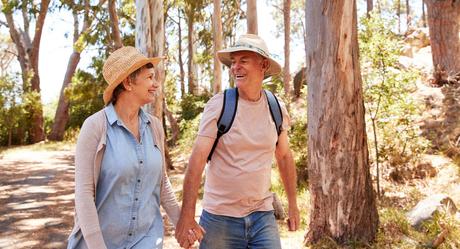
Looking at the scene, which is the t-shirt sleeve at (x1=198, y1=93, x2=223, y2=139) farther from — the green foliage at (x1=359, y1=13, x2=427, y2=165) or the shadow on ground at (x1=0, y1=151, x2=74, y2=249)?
the green foliage at (x1=359, y1=13, x2=427, y2=165)

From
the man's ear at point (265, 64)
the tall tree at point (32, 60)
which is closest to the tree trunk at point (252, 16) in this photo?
the man's ear at point (265, 64)

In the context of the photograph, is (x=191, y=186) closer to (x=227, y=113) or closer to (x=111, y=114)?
(x=227, y=113)

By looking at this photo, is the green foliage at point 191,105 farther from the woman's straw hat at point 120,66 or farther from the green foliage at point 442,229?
the woman's straw hat at point 120,66

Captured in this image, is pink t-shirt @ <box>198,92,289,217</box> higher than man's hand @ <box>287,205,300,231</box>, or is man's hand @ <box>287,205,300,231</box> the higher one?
pink t-shirt @ <box>198,92,289,217</box>

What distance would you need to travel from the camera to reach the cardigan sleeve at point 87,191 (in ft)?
7.00

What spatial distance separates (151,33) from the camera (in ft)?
32.8

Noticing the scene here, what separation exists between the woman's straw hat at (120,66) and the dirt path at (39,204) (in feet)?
12.3

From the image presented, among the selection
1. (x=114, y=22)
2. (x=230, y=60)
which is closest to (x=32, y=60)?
(x=114, y=22)

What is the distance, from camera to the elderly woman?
217 centimetres

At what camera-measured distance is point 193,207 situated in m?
2.56

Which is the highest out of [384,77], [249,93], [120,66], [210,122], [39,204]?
[384,77]

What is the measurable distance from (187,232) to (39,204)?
24.9 feet

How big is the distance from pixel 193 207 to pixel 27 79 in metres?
21.9

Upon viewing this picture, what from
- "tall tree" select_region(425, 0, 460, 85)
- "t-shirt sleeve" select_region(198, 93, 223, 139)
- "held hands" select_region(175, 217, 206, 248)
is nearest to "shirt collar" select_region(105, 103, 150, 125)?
"t-shirt sleeve" select_region(198, 93, 223, 139)
